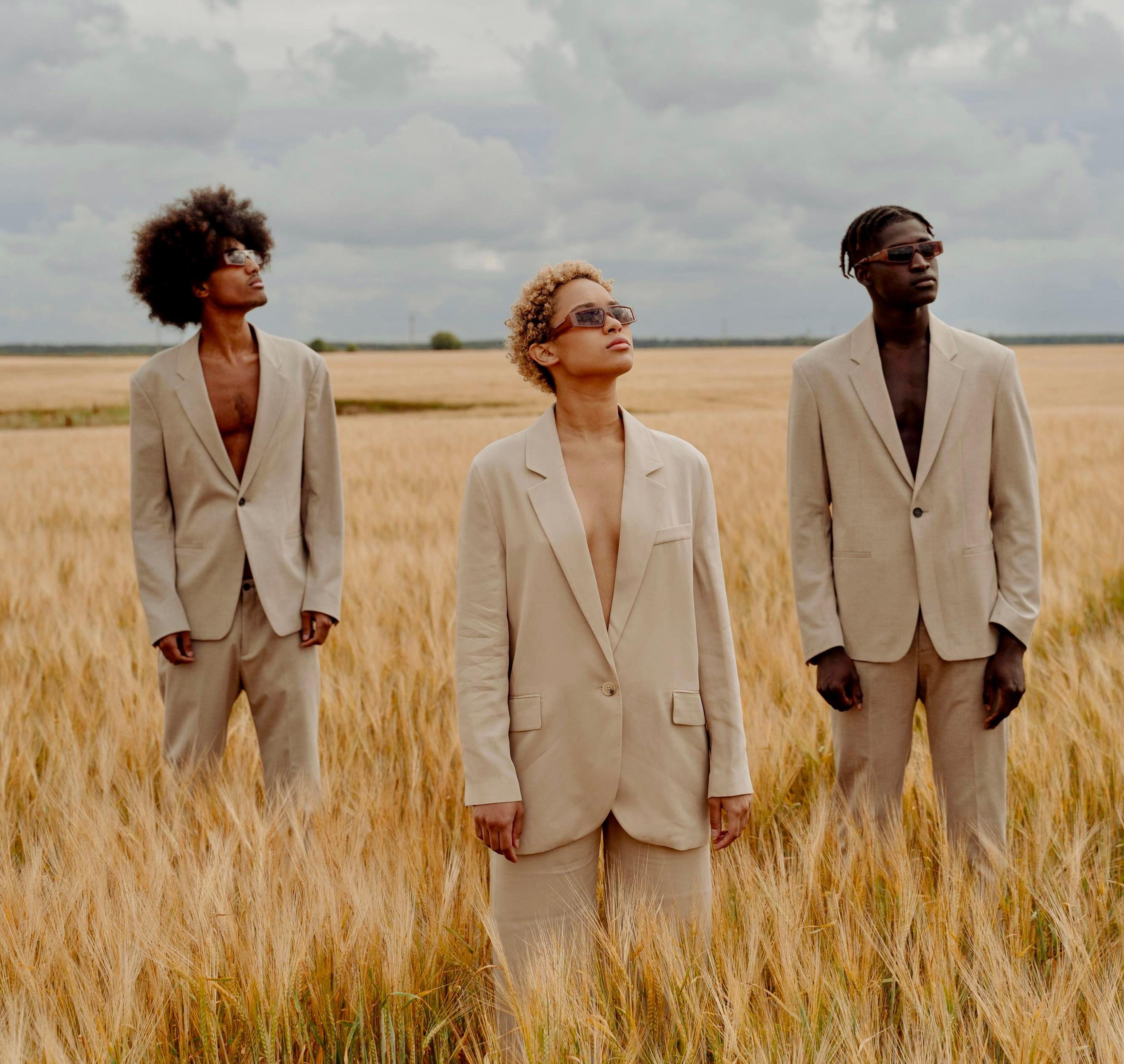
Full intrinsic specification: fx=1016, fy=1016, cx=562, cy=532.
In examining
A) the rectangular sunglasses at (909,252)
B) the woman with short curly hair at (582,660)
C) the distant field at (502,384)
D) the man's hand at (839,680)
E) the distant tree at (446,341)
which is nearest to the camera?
the woman with short curly hair at (582,660)

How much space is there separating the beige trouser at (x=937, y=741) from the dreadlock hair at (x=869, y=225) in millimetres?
961

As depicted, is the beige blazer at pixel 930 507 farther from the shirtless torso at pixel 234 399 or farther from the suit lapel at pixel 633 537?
the shirtless torso at pixel 234 399

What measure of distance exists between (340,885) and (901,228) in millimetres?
2001

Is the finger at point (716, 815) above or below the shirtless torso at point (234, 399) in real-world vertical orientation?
below

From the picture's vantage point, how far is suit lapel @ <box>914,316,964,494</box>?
2469mm

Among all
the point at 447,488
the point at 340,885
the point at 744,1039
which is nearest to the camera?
the point at 744,1039

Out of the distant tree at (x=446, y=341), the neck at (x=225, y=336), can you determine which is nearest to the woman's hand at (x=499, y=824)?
the neck at (x=225, y=336)

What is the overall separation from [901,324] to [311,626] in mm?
1873

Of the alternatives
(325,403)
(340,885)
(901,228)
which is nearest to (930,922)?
(340,885)

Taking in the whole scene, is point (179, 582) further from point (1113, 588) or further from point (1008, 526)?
point (1113, 588)

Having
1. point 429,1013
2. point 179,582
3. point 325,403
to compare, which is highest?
point 325,403

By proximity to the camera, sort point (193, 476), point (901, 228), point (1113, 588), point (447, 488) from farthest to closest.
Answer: point (447, 488) < point (1113, 588) < point (193, 476) < point (901, 228)

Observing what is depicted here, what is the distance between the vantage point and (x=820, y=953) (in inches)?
84.0

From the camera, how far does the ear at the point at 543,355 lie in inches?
78.4
